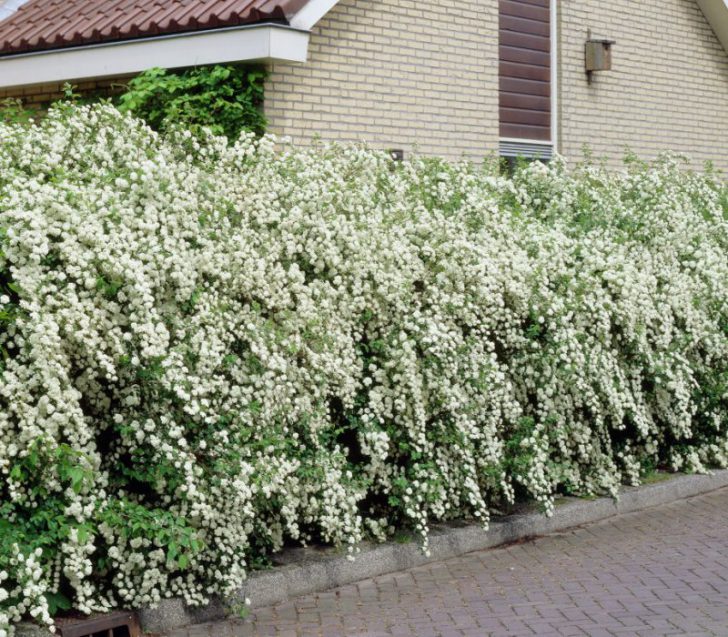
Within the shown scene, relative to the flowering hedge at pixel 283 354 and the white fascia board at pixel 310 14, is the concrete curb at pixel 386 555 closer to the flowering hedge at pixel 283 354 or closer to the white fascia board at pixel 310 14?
the flowering hedge at pixel 283 354

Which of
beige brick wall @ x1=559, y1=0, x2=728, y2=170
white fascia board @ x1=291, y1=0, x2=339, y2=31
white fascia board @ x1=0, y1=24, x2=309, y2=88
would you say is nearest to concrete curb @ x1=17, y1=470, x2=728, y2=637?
white fascia board @ x1=0, y1=24, x2=309, y2=88

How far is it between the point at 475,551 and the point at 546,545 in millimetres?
521

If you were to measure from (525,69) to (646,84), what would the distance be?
7.92 feet

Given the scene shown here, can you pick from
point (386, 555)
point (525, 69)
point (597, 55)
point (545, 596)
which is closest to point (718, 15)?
point (597, 55)

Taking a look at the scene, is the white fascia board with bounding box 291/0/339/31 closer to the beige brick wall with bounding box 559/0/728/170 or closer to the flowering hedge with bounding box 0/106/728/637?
the flowering hedge with bounding box 0/106/728/637

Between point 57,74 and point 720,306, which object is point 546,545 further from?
point 57,74

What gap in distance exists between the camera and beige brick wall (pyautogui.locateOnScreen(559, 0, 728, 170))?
52.9 feet

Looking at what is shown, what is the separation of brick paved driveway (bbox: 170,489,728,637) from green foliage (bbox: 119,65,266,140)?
515 cm

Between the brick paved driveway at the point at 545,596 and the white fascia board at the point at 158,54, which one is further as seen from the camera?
the white fascia board at the point at 158,54

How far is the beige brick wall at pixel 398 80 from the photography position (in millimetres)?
12414

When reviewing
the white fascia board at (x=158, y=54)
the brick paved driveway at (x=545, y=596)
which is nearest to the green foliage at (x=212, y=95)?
the white fascia board at (x=158, y=54)

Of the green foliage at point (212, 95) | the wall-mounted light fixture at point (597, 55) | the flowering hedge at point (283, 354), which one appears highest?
the wall-mounted light fixture at point (597, 55)

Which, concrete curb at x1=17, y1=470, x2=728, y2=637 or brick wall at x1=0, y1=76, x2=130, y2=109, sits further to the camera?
brick wall at x1=0, y1=76, x2=130, y2=109

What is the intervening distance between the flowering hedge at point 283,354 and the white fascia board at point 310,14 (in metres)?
2.38
